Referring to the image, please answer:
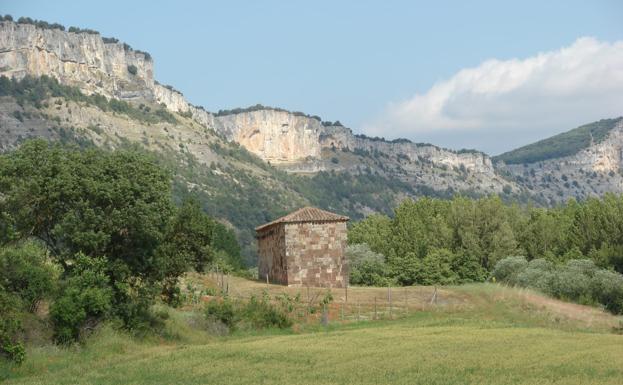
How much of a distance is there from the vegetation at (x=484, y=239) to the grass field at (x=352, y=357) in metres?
32.3

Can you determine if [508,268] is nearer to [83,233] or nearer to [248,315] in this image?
[248,315]

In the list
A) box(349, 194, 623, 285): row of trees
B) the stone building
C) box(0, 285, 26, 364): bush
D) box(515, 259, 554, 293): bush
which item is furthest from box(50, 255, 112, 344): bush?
box(349, 194, 623, 285): row of trees

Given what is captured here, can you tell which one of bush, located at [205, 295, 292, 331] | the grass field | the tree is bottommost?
the grass field

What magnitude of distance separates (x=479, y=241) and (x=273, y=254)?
23425 mm

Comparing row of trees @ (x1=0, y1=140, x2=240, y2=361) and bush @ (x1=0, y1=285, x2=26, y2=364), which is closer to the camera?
bush @ (x1=0, y1=285, x2=26, y2=364)

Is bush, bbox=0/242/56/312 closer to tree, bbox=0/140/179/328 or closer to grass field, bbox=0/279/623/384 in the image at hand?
tree, bbox=0/140/179/328

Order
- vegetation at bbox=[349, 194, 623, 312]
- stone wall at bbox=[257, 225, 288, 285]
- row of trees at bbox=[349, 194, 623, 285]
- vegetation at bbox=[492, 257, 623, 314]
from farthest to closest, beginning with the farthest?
1. row of trees at bbox=[349, 194, 623, 285]
2. vegetation at bbox=[349, 194, 623, 312]
3. stone wall at bbox=[257, 225, 288, 285]
4. vegetation at bbox=[492, 257, 623, 314]

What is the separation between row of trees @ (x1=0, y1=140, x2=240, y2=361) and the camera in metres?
39.9

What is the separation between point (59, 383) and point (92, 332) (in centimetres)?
1053

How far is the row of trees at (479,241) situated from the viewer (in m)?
82.6

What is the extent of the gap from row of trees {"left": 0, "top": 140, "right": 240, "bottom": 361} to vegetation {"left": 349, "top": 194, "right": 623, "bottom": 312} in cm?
4027

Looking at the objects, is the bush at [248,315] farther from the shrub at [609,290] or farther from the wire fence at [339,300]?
the shrub at [609,290]

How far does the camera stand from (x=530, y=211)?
101 m

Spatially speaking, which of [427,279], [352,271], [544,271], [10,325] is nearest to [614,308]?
→ [544,271]
